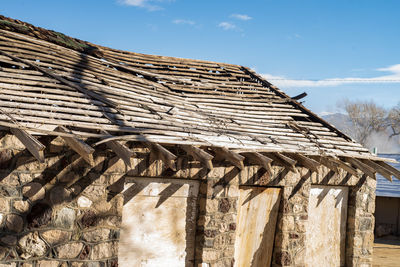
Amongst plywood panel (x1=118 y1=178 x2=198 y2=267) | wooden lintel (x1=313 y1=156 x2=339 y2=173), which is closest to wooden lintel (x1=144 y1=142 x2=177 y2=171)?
plywood panel (x1=118 y1=178 x2=198 y2=267)

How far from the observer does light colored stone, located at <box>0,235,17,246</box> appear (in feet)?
16.3

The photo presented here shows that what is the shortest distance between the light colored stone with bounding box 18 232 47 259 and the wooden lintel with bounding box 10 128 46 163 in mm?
1145

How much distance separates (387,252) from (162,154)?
33.5ft

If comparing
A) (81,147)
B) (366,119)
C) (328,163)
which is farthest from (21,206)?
(366,119)

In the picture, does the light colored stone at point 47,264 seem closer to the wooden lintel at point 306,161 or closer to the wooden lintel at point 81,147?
the wooden lintel at point 81,147

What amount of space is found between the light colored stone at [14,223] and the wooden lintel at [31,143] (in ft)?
3.11

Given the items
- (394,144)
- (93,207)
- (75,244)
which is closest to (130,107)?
(93,207)

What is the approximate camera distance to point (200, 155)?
5.46m

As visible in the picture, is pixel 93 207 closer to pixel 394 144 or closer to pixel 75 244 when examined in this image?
pixel 75 244

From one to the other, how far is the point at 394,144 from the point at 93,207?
57.0 m

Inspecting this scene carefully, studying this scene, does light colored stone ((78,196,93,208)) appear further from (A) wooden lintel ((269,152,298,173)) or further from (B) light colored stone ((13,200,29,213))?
(A) wooden lintel ((269,152,298,173))

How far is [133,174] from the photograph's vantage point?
568 centimetres

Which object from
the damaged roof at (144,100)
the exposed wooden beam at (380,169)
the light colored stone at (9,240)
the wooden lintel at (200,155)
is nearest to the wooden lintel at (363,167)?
the damaged roof at (144,100)

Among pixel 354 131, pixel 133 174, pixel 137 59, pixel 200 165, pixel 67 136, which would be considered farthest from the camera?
pixel 354 131
